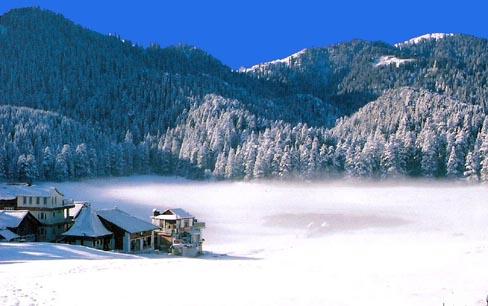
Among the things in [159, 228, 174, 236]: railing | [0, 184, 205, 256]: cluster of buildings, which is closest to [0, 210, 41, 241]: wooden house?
[0, 184, 205, 256]: cluster of buildings

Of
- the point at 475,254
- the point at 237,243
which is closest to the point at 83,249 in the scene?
the point at 237,243

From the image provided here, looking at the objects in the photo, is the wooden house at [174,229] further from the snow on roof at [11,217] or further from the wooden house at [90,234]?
the snow on roof at [11,217]

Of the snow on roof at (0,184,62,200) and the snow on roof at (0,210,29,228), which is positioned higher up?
the snow on roof at (0,184,62,200)

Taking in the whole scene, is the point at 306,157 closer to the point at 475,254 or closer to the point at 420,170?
the point at 420,170

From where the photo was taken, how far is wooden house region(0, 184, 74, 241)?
236 ft

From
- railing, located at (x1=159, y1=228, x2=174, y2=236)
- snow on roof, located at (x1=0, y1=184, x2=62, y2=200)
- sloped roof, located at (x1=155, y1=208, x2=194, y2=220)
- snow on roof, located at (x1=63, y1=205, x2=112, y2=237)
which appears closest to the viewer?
snow on roof, located at (x1=63, y1=205, x2=112, y2=237)

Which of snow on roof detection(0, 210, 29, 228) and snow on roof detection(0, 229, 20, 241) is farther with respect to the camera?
snow on roof detection(0, 210, 29, 228)

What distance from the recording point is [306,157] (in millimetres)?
145500

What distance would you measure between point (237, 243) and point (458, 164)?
7660cm

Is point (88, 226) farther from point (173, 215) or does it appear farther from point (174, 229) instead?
point (173, 215)

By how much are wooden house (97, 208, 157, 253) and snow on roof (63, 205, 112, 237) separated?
983 millimetres

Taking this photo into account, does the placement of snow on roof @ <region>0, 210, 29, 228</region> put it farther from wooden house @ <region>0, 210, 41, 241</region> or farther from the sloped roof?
the sloped roof

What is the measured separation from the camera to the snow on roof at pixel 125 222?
66.7m

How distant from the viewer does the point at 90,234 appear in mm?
63906
